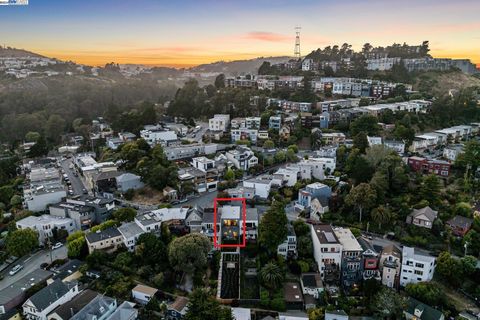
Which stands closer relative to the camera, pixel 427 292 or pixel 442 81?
pixel 427 292

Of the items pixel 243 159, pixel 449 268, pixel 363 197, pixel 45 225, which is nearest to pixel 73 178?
Result: pixel 45 225

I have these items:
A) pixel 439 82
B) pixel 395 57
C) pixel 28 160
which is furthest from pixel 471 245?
pixel 395 57

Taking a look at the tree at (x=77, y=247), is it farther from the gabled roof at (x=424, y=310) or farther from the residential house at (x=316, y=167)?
the gabled roof at (x=424, y=310)

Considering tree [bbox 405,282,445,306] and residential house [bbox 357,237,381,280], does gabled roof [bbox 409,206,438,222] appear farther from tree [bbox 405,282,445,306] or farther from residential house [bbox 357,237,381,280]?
tree [bbox 405,282,445,306]

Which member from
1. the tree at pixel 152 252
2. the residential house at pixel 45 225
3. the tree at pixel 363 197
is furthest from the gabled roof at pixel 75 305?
the tree at pixel 363 197

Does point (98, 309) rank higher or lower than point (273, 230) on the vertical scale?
lower

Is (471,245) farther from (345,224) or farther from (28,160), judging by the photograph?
(28,160)

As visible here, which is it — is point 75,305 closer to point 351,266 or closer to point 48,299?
point 48,299
